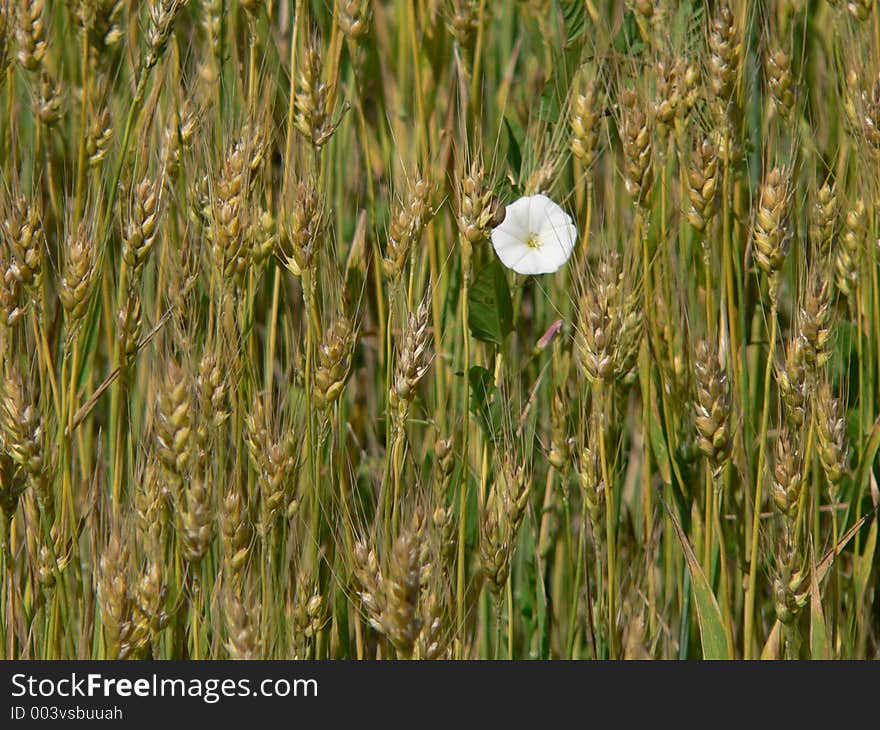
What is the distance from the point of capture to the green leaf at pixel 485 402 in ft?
3.47

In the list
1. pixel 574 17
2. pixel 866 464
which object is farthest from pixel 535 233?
pixel 866 464

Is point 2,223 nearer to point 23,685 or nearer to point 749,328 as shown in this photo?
point 23,685

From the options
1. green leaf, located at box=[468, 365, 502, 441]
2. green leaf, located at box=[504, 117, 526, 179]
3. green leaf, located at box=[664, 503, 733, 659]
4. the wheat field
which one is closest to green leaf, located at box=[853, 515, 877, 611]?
the wheat field

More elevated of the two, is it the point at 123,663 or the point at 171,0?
the point at 171,0

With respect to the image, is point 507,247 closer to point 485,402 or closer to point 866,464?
point 485,402

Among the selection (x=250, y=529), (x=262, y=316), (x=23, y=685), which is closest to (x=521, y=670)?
(x=250, y=529)

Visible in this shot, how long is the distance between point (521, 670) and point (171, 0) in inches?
30.0

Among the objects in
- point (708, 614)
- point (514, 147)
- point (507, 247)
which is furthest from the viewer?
point (514, 147)

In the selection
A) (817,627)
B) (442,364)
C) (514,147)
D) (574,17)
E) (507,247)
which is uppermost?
(574,17)

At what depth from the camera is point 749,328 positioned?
1260 millimetres

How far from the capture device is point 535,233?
1.15 m

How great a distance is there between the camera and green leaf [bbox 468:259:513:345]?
107 cm

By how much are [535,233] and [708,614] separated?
46 centimetres

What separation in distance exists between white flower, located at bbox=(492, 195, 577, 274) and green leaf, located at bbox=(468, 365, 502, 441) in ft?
0.42
